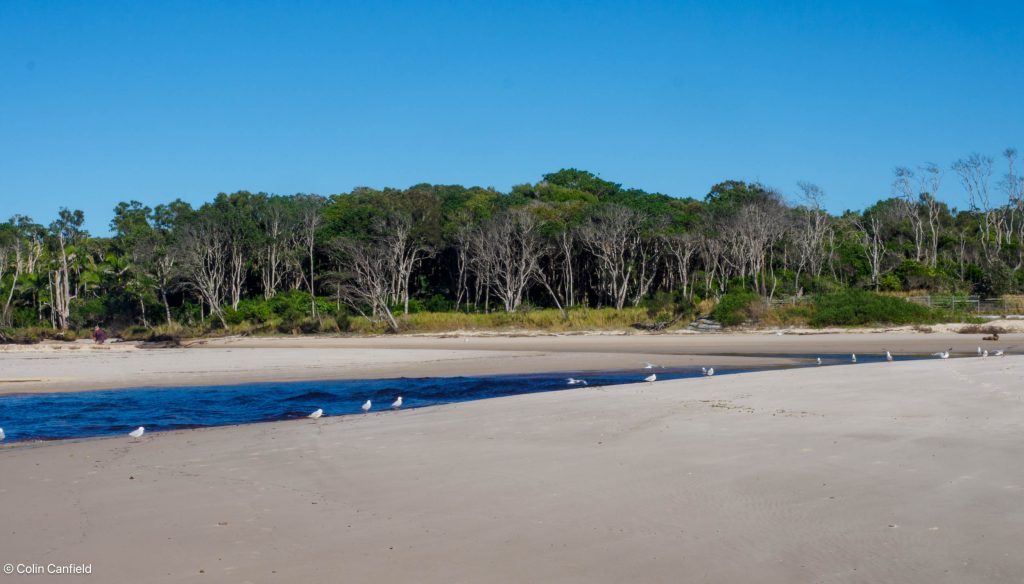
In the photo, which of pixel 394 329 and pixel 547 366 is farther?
pixel 394 329

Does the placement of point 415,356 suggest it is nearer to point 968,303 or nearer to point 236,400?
point 236,400

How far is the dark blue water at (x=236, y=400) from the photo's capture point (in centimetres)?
1412

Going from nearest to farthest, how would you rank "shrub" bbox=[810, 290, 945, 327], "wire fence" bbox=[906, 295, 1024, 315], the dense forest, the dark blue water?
the dark blue water < "shrub" bbox=[810, 290, 945, 327] < "wire fence" bbox=[906, 295, 1024, 315] < the dense forest

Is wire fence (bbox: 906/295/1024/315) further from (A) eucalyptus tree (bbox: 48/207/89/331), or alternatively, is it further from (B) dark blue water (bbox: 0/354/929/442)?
(A) eucalyptus tree (bbox: 48/207/89/331)

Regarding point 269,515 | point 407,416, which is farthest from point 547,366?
point 269,515

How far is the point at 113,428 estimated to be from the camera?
13617 mm

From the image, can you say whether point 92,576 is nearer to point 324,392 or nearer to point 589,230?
point 324,392

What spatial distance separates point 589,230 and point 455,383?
2623cm

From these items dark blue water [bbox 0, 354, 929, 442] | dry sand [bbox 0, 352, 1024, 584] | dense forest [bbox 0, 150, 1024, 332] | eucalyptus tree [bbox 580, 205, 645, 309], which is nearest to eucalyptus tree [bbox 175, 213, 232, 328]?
dense forest [bbox 0, 150, 1024, 332]

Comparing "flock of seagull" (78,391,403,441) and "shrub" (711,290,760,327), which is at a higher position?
"shrub" (711,290,760,327)

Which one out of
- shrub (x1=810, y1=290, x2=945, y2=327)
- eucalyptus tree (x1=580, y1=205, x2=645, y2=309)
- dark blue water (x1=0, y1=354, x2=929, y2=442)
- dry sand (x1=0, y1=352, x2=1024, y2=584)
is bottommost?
dark blue water (x1=0, y1=354, x2=929, y2=442)

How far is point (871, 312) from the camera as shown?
1361 inches

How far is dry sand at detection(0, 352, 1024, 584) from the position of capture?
5.30 metres

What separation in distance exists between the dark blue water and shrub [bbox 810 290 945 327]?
487 inches
